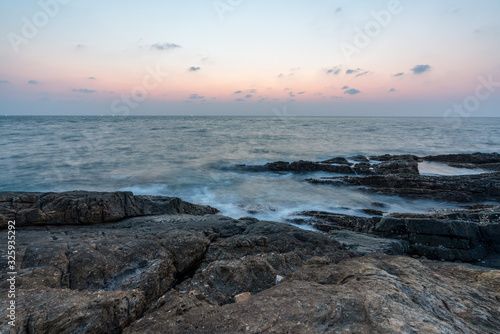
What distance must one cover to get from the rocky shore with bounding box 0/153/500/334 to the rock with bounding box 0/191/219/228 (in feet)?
0.13

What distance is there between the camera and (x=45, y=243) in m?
4.64

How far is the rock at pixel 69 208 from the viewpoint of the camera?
7254mm

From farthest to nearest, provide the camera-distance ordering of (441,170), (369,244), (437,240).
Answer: (441,170) < (437,240) < (369,244)

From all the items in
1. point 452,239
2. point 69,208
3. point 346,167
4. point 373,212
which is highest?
point 69,208

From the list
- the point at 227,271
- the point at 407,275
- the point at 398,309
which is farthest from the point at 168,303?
the point at 407,275

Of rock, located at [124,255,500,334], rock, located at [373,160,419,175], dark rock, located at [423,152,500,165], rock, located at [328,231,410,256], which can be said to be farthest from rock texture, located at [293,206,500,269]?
dark rock, located at [423,152,500,165]

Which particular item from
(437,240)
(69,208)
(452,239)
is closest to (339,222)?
(437,240)

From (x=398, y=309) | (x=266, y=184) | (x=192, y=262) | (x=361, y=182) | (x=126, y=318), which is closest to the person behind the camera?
(x=398, y=309)

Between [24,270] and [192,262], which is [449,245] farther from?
[24,270]

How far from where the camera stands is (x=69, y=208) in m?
7.76

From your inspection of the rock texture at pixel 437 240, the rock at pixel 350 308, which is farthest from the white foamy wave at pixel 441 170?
the rock at pixel 350 308

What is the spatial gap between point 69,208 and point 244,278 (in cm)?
662

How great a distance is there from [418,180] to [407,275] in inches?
500

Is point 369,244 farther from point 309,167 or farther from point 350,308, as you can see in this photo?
point 309,167
